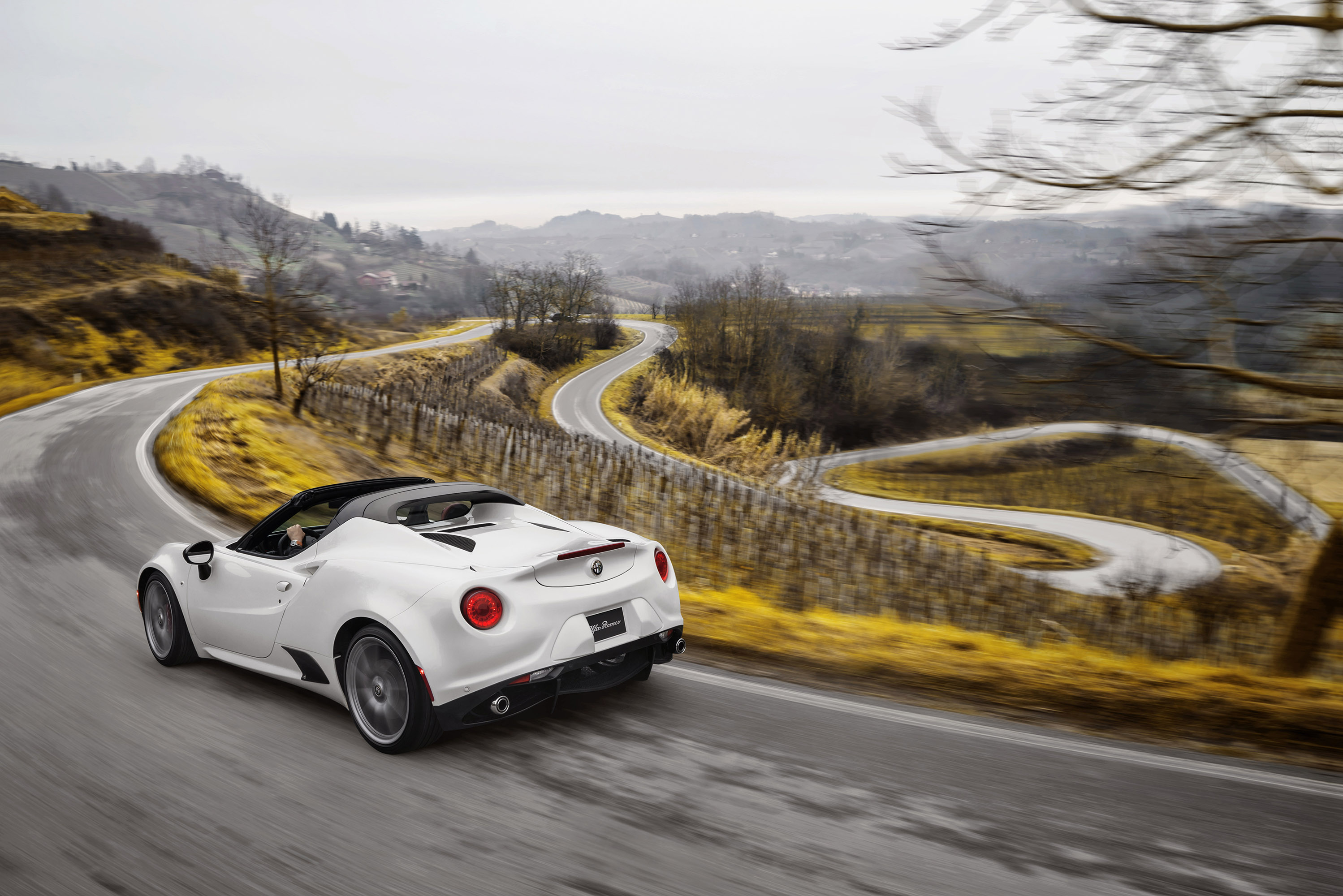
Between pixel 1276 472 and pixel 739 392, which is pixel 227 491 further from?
pixel 739 392

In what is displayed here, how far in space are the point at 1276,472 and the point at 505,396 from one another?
4379 cm

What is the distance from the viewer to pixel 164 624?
5.14 meters

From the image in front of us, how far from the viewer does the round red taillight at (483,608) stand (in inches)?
143

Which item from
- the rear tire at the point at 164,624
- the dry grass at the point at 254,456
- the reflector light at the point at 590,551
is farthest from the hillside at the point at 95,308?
the reflector light at the point at 590,551

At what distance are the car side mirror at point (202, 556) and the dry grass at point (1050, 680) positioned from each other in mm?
2955

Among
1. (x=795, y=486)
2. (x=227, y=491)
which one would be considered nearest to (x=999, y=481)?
(x=795, y=486)

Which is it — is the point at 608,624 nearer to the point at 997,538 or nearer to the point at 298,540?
the point at 298,540

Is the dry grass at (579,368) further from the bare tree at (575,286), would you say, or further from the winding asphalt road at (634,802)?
the winding asphalt road at (634,802)

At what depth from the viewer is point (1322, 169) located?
15.3ft

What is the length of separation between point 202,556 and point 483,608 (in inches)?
88.8

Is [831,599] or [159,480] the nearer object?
[831,599]

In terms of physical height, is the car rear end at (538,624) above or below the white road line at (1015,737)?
above

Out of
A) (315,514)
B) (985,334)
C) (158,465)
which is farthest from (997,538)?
(315,514)

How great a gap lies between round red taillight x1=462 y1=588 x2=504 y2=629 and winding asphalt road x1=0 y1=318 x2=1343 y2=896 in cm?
68
